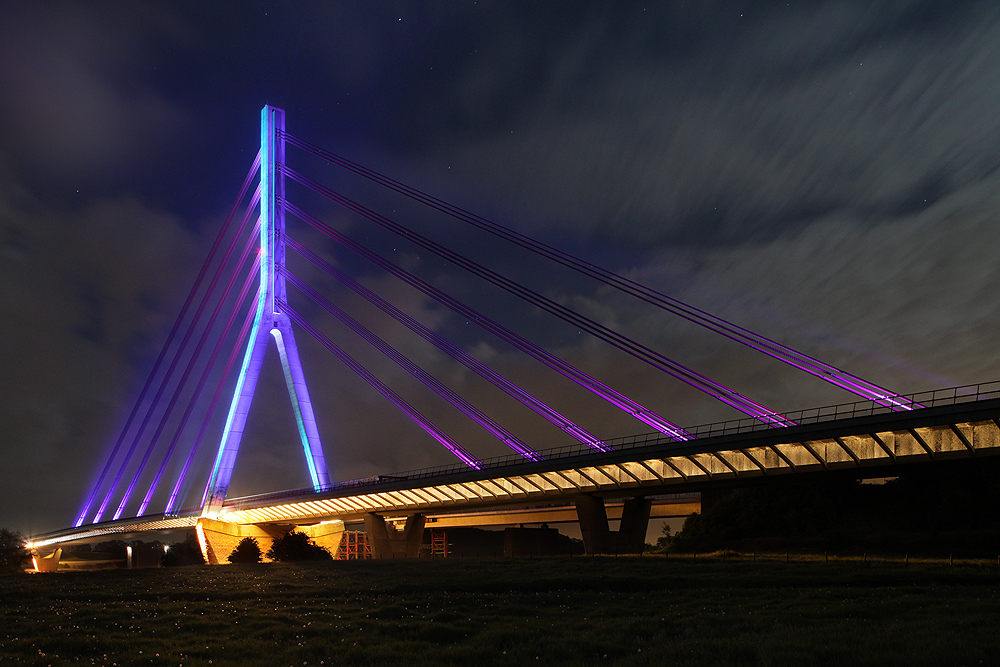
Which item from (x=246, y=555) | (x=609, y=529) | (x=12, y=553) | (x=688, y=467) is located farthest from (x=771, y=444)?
(x=12, y=553)

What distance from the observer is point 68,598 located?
73.3 feet

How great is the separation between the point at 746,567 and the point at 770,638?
68.4 feet

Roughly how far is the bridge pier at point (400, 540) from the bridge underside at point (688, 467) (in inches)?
50.5

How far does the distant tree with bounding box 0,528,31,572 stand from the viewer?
5609cm

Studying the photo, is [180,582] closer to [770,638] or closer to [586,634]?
[586,634]

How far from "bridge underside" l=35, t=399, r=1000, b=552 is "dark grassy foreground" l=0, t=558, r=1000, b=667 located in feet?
39.5

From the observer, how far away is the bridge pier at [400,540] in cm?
7456

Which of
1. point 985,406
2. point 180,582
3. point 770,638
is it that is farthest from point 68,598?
point 985,406

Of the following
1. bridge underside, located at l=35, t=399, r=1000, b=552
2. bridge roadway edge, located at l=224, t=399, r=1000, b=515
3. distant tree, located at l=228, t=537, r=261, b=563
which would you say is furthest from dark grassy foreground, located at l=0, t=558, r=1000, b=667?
distant tree, located at l=228, t=537, r=261, b=563

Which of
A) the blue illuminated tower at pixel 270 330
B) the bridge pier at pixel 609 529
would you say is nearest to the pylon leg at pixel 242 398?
the blue illuminated tower at pixel 270 330

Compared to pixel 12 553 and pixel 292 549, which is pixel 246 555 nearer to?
pixel 292 549

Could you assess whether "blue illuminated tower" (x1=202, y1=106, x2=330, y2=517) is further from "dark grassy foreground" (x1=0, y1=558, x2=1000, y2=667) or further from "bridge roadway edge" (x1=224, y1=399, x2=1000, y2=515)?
"dark grassy foreground" (x1=0, y1=558, x2=1000, y2=667)

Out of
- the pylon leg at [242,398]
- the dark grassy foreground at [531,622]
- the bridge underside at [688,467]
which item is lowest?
the dark grassy foreground at [531,622]

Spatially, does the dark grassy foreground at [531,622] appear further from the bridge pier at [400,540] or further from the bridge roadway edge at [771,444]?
the bridge pier at [400,540]
